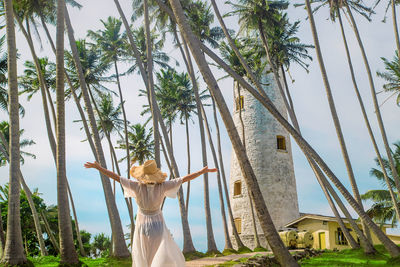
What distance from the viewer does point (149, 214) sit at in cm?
475

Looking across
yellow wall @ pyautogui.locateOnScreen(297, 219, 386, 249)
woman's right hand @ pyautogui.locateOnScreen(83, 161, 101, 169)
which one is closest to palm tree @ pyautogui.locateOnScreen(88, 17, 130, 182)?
yellow wall @ pyautogui.locateOnScreen(297, 219, 386, 249)

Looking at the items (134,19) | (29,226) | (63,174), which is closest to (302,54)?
(134,19)

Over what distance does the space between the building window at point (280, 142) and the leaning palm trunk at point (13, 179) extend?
2087 cm

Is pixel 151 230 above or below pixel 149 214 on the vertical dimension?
below

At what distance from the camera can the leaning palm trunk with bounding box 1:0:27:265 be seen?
36.5ft

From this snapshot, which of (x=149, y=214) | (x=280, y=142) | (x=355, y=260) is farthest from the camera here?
(x=280, y=142)

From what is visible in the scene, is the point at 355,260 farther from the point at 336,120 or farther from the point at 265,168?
the point at 265,168

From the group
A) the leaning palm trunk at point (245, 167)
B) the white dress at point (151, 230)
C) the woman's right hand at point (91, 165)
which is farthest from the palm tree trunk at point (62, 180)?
the white dress at point (151, 230)

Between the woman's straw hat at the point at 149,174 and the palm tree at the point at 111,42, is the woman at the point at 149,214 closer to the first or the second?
the woman's straw hat at the point at 149,174

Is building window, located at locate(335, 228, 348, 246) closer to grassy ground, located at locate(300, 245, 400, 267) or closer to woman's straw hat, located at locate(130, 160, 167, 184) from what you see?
grassy ground, located at locate(300, 245, 400, 267)

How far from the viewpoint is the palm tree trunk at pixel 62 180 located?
1155cm

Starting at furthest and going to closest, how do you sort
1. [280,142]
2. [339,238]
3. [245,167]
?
1. [280,142]
2. [339,238]
3. [245,167]

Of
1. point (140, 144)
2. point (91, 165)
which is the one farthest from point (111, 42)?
point (91, 165)

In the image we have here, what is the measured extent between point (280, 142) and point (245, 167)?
23.2 meters
